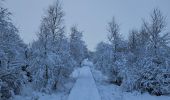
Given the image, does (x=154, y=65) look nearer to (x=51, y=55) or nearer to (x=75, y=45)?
(x=51, y=55)

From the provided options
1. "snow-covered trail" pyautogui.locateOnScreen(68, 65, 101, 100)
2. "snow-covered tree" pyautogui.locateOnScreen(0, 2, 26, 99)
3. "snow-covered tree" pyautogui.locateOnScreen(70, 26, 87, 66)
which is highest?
"snow-covered tree" pyautogui.locateOnScreen(70, 26, 87, 66)

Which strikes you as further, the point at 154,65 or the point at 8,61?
the point at 154,65

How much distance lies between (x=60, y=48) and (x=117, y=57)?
41.3ft

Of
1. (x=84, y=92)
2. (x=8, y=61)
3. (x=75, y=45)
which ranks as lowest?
(x=84, y=92)

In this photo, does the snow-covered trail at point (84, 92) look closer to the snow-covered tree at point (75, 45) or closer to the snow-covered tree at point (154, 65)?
the snow-covered tree at point (154, 65)

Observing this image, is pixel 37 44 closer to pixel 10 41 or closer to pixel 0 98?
pixel 10 41

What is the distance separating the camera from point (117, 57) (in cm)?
3916

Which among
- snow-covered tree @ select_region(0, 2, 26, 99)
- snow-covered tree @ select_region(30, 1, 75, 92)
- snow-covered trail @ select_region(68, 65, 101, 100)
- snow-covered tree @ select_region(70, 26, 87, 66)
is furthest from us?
snow-covered tree @ select_region(70, 26, 87, 66)

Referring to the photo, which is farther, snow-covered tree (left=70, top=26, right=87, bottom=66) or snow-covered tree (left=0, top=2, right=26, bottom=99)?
snow-covered tree (left=70, top=26, right=87, bottom=66)

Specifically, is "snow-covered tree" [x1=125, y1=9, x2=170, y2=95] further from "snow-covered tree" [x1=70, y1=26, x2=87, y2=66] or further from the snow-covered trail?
"snow-covered tree" [x1=70, y1=26, x2=87, y2=66]

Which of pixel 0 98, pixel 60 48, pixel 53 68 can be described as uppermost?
pixel 60 48

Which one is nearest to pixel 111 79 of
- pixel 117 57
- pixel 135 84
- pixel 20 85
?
pixel 117 57

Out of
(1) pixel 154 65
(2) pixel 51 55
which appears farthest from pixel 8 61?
(1) pixel 154 65

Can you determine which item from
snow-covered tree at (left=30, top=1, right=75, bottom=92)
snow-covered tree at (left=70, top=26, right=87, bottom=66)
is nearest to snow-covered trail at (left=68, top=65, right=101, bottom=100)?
snow-covered tree at (left=30, top=1, right=75, bottom=92)
